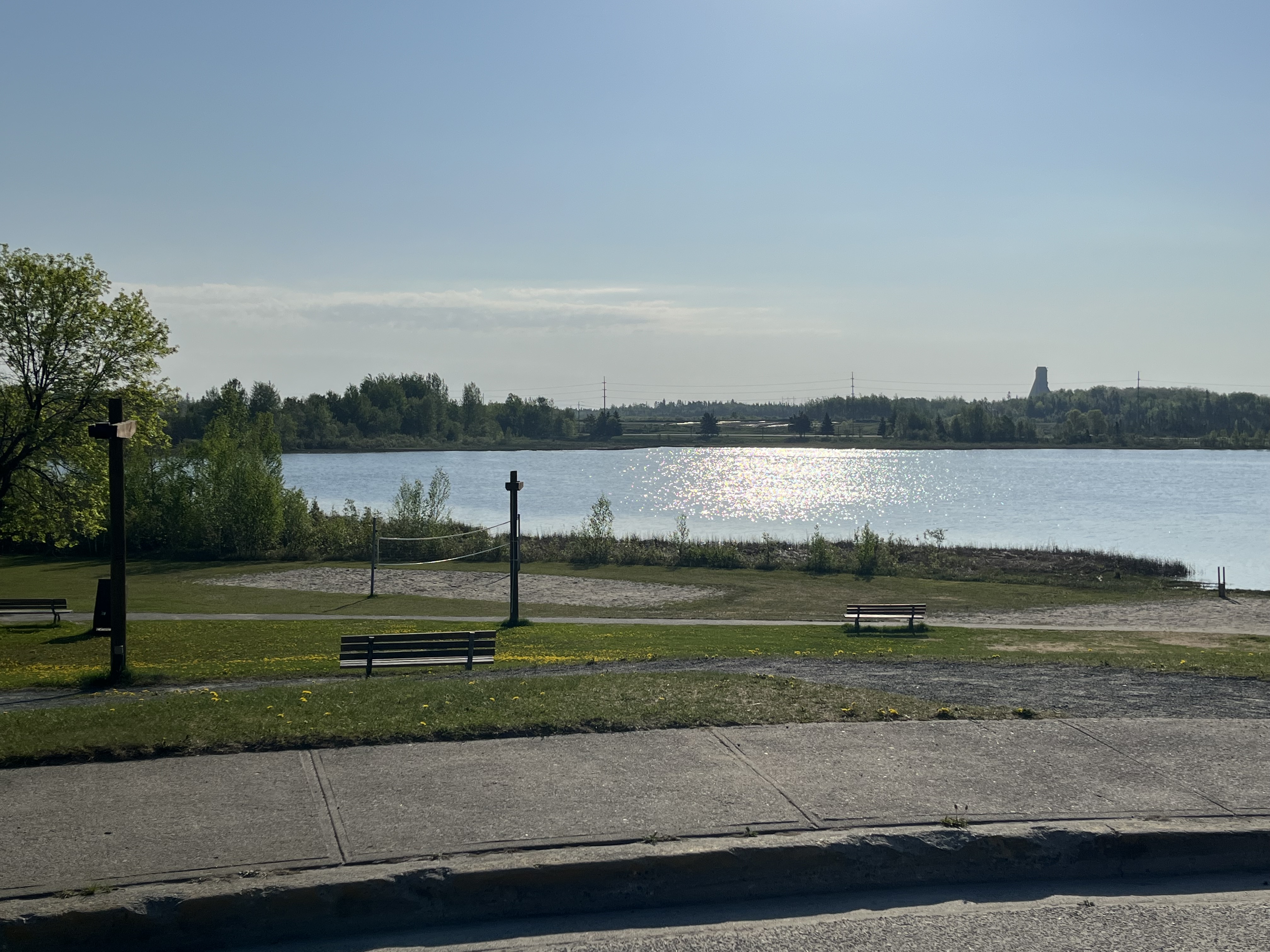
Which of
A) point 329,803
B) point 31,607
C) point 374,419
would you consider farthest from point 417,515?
point 374,419

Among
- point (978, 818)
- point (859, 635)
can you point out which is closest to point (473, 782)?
point (978, 818)

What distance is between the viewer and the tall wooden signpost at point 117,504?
12273 mm

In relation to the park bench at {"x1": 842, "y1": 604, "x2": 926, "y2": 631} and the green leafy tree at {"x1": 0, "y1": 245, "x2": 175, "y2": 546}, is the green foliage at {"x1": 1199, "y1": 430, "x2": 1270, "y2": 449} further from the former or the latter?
the green leafy tree at {"x1": 0, "y1": 245, "x2": 175, "y2": 546}

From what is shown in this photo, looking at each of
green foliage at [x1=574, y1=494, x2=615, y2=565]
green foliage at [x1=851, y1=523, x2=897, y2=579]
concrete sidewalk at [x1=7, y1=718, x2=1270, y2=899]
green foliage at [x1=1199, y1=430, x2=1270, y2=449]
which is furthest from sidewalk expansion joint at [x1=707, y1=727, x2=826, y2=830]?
green foliage at [x1=1199, y1=430, x2=1270, y2=449]

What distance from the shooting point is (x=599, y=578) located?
129 ft

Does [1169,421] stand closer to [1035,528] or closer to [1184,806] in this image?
[1035,528]

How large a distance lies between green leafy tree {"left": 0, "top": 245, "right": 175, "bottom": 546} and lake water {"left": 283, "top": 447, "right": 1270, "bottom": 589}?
39.3m

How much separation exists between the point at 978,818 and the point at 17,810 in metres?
5.71

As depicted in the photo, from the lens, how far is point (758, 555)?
155ft

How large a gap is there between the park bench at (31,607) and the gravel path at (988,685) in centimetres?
1321

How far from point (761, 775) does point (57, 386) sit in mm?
24712

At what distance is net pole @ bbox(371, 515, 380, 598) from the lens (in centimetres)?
3359

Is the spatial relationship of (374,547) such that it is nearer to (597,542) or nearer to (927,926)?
(597,542)

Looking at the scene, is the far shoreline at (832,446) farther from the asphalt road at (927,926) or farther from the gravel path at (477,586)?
the asphalt road at (927,926)
